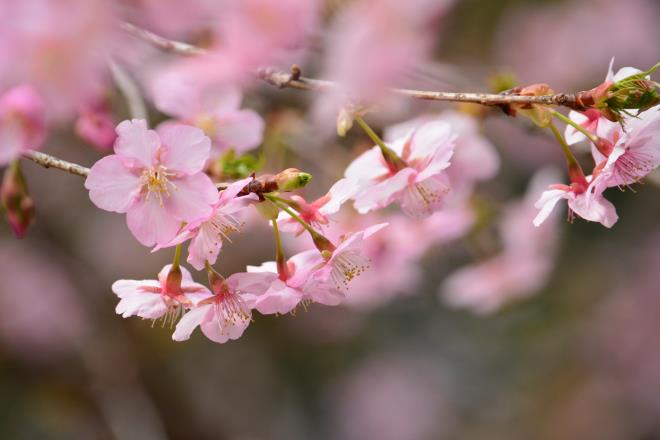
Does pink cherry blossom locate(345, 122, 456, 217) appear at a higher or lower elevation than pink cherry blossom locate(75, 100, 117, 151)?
higher

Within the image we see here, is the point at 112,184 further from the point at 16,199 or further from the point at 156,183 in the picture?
the point at 16,199

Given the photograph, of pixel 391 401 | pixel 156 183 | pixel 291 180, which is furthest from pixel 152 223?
pixel 391 401

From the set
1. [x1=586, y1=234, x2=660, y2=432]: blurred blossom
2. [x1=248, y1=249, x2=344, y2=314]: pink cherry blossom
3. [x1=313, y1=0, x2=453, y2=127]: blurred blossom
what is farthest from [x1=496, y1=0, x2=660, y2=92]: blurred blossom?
[x1=248, y1=249, x2=344, y2=314]: pink cherry blossom

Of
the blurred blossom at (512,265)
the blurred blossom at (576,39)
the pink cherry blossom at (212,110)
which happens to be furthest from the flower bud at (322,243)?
the blurred blossom at (576,39)

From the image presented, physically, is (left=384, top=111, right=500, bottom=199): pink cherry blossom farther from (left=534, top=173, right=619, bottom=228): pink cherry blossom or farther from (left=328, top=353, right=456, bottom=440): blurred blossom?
(left=328, top=353, right=456, bottom=440): blurred blossom

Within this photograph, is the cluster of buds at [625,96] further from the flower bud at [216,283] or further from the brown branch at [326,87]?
the flower bud at [216,283]

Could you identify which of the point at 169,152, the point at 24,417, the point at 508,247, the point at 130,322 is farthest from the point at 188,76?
the point at 24,417

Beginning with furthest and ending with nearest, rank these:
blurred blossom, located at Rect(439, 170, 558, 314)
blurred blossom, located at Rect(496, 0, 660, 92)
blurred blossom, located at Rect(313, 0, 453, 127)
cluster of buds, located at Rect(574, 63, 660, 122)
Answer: blurred blossom, located at Rect(496, 0, 660, 92), blurred blossom, located at Rect(439, 170, 558, 314), blurred blossom, located at Rect(313, 0, 453, 127), cluster of buds, located at Rect(574, 63, 660, 122)
